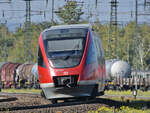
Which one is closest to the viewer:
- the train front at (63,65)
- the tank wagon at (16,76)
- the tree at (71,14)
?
the train front at (63,65)

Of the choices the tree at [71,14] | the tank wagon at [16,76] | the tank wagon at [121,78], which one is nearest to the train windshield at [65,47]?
the tank wagon at [121,78]

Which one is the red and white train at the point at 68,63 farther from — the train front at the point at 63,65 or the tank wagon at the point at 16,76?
the tank wagon at the point at 16,76

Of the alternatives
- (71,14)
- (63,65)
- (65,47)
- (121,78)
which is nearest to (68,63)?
(63,65)

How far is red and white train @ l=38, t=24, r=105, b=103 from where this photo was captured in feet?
66.8

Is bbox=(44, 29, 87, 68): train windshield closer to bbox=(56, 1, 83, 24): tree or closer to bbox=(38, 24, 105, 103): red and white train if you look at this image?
bbox=(38, 24, 105, 103): red and white train

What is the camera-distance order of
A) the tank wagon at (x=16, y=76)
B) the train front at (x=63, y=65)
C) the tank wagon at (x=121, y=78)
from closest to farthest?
1. the train front at (x=63, y=65)
2. the tank wagon at (x=121, y=78)
3. the tank wagon at (x=16, y=76)

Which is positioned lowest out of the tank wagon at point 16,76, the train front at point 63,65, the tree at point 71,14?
the tank wagon at point 16,76

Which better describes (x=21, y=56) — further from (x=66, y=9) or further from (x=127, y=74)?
(x=127, y=74)

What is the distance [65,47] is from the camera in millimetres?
20797

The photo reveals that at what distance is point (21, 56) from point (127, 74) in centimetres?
8218

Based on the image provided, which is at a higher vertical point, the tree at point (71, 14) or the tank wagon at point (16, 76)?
the tree at point (71, 14)

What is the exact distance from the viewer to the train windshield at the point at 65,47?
2044cm

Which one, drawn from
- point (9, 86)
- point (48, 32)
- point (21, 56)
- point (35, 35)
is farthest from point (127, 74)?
point (21, 56)

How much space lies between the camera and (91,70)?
20922 mm
